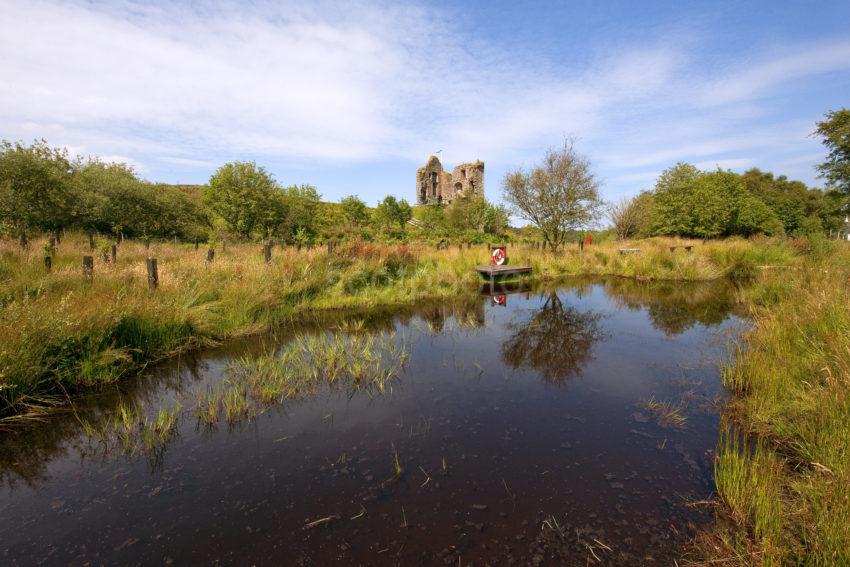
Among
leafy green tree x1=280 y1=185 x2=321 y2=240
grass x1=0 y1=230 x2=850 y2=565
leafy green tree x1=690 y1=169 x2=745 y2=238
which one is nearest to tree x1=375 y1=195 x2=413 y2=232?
leafy green tree x1=280 y1=185 x2=321 y2=240

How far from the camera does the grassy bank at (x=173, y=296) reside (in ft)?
14.6

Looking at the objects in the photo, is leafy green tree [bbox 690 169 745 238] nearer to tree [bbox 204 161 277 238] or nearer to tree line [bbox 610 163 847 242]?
tree line [bbox 610 163 847 242]

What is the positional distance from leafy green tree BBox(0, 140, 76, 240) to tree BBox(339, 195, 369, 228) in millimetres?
23054

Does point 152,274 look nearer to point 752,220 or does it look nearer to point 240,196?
point 240,196

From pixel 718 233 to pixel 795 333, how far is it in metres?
31.2

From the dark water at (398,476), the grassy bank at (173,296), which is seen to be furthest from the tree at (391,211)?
the dark water at (398,476)

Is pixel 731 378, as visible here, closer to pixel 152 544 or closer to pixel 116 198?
pixel 152 544

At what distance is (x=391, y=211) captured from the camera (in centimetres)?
3881

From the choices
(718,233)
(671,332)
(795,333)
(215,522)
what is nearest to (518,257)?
(671,332)

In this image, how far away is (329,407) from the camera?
14.5ft

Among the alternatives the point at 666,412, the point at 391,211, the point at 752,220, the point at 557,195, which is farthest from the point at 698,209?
the point at 666,412

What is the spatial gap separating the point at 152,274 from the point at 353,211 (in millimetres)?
32650

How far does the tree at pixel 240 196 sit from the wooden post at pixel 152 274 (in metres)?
17.4

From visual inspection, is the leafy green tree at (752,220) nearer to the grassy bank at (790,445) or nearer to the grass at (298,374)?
the grassy bank at (790,445)
